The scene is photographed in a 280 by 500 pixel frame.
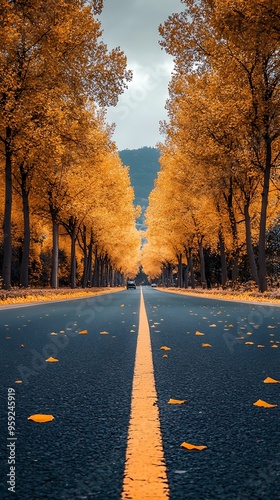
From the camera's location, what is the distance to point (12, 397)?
3406mm

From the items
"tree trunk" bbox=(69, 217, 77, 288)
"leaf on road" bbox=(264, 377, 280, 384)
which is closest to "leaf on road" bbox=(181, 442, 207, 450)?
"leaf on road" bbox=(264, 377, 280, 384)

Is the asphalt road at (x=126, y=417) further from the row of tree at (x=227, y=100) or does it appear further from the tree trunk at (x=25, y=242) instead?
the tree trunk at (x=25, y=242)

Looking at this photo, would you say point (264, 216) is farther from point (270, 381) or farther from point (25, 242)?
point (270, 381)

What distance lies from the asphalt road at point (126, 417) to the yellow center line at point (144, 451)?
39 millimetres

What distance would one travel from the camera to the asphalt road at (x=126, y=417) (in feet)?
6.25

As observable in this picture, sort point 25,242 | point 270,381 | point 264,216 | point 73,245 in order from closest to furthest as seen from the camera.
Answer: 1. point 270,381
2. point 264,216
3. point 25,242
4. point 73,245

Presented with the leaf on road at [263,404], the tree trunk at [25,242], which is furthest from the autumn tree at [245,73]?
the leaf on road at [263,404]

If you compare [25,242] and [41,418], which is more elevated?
[25,242]

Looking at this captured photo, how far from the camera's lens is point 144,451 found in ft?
7.39

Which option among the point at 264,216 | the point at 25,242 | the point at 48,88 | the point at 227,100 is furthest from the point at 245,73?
the point at 25,242

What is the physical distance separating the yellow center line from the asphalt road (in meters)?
0.04

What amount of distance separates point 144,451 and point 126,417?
0.67m

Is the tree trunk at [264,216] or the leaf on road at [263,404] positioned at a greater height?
the tree trunk at [264,216]

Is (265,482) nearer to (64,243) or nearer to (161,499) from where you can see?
(161,499)
